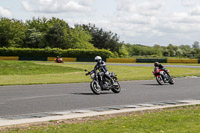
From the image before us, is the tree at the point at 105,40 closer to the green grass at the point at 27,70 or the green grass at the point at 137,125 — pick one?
the green grass at the point at 27,70

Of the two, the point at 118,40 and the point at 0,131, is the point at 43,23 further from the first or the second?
the point at 0,131

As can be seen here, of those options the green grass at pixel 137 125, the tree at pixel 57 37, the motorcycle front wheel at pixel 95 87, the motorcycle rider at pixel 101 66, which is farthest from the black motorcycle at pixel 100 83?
the tree at pixel 57 37

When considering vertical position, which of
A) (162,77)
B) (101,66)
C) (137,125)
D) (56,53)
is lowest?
(137,125)

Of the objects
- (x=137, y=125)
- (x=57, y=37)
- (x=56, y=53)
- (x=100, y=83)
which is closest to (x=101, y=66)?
(x=100, y=83)

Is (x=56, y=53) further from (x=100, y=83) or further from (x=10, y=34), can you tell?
(x=100, y=83)

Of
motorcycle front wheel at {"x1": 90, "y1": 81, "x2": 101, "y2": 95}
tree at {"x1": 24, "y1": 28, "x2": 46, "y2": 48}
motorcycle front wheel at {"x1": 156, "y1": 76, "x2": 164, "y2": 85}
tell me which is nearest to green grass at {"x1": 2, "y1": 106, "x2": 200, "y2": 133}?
motorcycle front wheel at {"x1": 90, "y1": 81, "x2": 101, "y2": 95}

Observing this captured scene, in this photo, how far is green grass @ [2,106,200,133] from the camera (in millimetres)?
7164

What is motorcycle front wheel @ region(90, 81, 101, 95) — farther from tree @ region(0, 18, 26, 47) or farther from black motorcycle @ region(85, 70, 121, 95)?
tree @ region(0, 18, 26, 47)

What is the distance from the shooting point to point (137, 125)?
7742mm

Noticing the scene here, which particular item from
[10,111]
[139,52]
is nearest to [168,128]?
[10,111]

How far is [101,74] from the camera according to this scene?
1538 centimetres

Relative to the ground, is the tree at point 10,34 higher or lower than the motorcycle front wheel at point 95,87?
higher

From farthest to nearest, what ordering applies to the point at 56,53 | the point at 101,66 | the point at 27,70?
1. the point at 56,53
2. the point at 27,70
3. the point at 101,66

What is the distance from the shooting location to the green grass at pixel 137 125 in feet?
23.5
